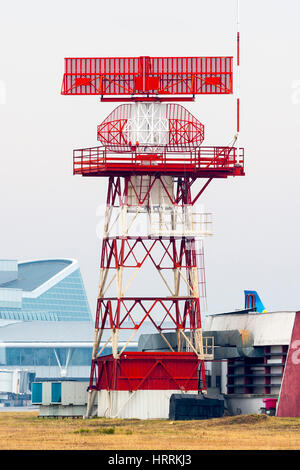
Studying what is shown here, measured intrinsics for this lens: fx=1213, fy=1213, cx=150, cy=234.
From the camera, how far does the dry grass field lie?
219ft

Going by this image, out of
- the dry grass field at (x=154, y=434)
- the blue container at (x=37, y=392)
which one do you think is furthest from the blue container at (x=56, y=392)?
the dry grass field at (x=154, y=434)

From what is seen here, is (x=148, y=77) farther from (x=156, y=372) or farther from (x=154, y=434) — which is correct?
(x=154, y=434)

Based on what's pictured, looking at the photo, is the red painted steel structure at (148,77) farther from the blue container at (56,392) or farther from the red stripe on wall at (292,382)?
the blue container at (56,392)

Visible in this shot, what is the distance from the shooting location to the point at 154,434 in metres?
77.4

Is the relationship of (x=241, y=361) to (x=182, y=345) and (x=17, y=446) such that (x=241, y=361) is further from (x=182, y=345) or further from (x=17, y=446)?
(x=17, y=446)

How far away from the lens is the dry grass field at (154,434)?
219 feet

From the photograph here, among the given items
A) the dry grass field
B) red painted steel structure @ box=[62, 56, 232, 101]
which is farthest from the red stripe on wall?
red painted steel structure @ box=[62, 56, 232, 101]

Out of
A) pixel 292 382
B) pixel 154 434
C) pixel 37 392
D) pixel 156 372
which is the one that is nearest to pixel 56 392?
pixel 37 392

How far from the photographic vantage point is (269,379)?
98375 millimetres

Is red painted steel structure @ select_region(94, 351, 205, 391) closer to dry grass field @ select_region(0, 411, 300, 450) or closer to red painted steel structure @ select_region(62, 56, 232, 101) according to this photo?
dry grass field @ select_region(0, 411, 300, 450)
